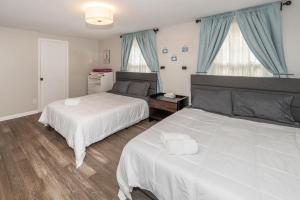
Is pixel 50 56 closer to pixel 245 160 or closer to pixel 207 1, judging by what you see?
pixel 207 1

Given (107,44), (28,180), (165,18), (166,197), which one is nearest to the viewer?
(166,197)

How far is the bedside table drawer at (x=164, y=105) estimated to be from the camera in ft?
11.1

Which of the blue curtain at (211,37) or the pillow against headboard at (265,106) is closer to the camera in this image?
the pillow against headboard at (265,106)

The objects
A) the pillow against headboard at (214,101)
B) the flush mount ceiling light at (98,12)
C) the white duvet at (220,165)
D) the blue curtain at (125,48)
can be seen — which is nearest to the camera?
the white duvet at (220,165)

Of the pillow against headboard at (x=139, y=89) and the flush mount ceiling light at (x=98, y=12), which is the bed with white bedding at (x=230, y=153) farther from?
the flush mount ceiling light at (x=98, y=12)

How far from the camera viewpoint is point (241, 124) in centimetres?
219

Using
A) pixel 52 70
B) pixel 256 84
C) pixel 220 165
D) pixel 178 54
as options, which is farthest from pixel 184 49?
pixel 52 70

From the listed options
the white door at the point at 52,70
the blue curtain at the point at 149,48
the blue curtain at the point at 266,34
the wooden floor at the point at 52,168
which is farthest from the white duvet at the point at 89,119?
the blue curtain at the point at 266,34

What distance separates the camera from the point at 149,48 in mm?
4191

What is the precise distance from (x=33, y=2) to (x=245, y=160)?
3.39 m

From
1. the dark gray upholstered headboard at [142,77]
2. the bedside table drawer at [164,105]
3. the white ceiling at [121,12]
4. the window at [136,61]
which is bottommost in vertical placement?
the bedside table drawer at [164,105]

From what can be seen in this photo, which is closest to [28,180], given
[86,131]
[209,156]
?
[86,131]

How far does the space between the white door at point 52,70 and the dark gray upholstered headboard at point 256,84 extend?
3917 millimetres

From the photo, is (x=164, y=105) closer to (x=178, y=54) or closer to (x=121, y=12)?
(x=178, y=54)
